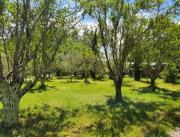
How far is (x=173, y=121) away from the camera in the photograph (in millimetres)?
19766

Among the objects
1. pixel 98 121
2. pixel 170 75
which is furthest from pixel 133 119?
pixel 170 75

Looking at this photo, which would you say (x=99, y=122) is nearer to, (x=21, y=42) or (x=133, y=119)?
(x=133, y=119)

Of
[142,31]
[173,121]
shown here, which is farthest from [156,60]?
[173,121]

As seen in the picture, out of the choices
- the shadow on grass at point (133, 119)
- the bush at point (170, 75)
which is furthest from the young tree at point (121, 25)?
the bush at point (170, 75)

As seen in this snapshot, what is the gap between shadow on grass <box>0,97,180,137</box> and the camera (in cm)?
1588

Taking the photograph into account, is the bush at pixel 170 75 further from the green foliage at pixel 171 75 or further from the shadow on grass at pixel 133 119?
the shadow on grass at pixel 133 119

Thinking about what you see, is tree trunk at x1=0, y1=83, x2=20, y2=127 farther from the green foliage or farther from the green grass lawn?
the green foliage

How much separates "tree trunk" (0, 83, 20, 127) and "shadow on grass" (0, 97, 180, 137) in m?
0.50

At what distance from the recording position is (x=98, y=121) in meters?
18.9

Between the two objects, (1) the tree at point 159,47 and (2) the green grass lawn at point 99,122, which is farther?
(1) the tree at point 159,47

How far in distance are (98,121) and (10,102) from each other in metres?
5.26

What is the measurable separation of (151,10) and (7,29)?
1297 cm

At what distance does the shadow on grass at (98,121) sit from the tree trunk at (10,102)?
0.50 metres

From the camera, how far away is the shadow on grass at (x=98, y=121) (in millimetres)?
15883
